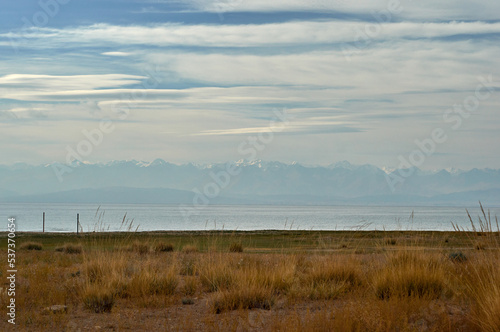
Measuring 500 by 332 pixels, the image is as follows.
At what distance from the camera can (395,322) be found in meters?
8.09

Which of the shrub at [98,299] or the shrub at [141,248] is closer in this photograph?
the shrub at [98,299]

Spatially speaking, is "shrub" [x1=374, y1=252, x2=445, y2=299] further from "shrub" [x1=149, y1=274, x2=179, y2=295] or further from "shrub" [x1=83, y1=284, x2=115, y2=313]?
"shrub" [x1=83, y1=284, x2=115, y2=313]

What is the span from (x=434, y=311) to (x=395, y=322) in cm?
103

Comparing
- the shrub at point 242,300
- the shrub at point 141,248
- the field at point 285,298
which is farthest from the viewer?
the shrub at point 141,248

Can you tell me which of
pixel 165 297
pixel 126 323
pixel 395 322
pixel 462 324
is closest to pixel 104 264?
pixel 165 297

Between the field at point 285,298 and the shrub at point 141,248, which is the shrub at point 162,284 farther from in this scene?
the shrub at point 141,248

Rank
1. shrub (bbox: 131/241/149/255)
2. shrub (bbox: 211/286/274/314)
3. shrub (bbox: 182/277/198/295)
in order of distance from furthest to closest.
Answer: shrub (bbox: 131/241/149/255)
shrub (bbox: 182/277/198/295)
shrub (bbox: 211/286/274/314)

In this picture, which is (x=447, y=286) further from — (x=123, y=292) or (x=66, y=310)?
(x=66, y=310)

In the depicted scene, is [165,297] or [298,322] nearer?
[298,322]

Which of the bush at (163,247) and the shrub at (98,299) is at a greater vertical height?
the bush at (163,247)

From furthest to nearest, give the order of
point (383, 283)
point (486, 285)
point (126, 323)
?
point (383, 283) < point (126, 323) < point (486, 285)

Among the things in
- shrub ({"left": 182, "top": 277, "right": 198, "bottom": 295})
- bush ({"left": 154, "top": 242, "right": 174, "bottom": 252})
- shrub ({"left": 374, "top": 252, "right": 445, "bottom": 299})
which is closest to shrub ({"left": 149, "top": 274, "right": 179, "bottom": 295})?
shrub ({"left": 182, "top": 277, "right": 198, "bottom": 295})

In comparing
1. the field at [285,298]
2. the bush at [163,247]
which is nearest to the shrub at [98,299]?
the field at [285,298]

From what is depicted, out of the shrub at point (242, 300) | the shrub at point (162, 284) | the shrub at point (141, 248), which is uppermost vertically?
the shrub at point (141, 248)
